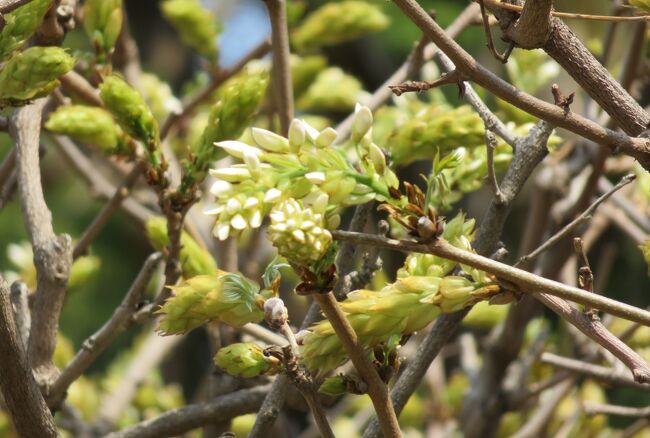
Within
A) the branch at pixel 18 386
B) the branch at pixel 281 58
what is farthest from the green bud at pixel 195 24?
the branch at pixel 18 386

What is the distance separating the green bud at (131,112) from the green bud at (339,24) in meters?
0.82

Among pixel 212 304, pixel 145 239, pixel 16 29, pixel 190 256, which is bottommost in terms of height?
pixel 145 239

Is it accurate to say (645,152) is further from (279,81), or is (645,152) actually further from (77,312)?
(77,312)

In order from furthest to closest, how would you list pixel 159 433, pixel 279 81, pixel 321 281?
pixel 279 81 → pixel 159 433 → pixel 321 281

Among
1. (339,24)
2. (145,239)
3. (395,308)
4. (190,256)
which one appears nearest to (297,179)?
(395,308)

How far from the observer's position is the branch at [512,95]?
2.98 feet

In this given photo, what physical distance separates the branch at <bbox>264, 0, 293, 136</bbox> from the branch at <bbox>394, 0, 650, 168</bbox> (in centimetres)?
56

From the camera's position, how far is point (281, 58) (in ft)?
4.91

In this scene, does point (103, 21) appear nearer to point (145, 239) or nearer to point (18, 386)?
point (18, 386)

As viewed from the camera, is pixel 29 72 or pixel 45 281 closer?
pixel 29 72

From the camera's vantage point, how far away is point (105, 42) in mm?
1575

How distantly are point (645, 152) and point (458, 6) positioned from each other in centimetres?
394

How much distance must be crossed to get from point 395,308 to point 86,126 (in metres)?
0.75

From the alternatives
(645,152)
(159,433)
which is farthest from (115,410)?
(645,152)
